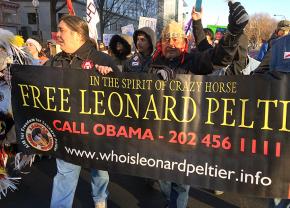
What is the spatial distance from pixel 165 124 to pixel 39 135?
1.21 metres

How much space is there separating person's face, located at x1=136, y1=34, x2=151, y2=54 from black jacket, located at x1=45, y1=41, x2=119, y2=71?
1.83 meters

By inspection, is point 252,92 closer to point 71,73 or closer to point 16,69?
point 71,73

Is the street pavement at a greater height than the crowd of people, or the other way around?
the crowd of people

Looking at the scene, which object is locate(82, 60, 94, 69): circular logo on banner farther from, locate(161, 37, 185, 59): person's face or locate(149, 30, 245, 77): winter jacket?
locate(161, 37, 185, 59): person's face

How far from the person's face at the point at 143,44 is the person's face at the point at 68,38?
75.4 inches

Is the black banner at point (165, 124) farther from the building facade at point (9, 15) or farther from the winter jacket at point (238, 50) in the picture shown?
the building facade at point (9, 15)

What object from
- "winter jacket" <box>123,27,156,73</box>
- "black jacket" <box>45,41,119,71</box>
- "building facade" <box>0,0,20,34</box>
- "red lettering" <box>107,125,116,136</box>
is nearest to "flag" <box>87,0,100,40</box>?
"winter jacket" <box>123,27,156,73</box>

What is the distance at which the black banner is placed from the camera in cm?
283

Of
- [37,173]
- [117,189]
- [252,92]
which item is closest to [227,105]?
[252,92]

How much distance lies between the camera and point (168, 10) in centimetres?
7619

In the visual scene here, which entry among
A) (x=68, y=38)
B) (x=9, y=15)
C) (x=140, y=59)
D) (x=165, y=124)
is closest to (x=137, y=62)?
(x=140, y=59)

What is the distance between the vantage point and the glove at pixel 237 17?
8.94 ft

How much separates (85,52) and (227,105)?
1357mm

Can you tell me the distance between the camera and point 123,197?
4.44 m
